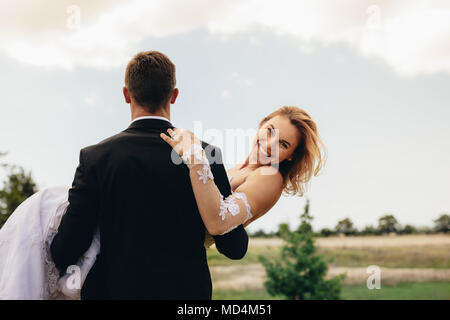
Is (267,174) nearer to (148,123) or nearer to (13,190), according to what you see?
(148,123)

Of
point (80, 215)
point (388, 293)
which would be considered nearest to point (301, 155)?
point (80, 215)

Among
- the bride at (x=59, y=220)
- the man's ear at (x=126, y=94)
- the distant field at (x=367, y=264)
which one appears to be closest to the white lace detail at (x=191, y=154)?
the bride at (x=59, y=220)

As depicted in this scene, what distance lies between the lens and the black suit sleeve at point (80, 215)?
2736mm

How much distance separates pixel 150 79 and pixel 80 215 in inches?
38.3

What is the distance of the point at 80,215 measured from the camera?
2.73m

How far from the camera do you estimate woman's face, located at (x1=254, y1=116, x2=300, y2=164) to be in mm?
A: 4016

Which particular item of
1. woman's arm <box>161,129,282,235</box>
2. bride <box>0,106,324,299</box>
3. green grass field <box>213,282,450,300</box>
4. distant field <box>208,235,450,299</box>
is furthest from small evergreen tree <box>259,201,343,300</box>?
woman's arm <box>161,129,282,235</box>

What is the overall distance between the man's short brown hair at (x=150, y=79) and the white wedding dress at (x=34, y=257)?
94 centimetres

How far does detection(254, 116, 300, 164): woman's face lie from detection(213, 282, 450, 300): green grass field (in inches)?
936

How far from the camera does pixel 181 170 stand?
285 cm

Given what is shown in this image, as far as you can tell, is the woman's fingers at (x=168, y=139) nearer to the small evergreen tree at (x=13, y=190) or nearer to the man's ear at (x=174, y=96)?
the man's ear at (x=174, y=96)

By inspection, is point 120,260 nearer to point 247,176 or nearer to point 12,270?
point 12,270
